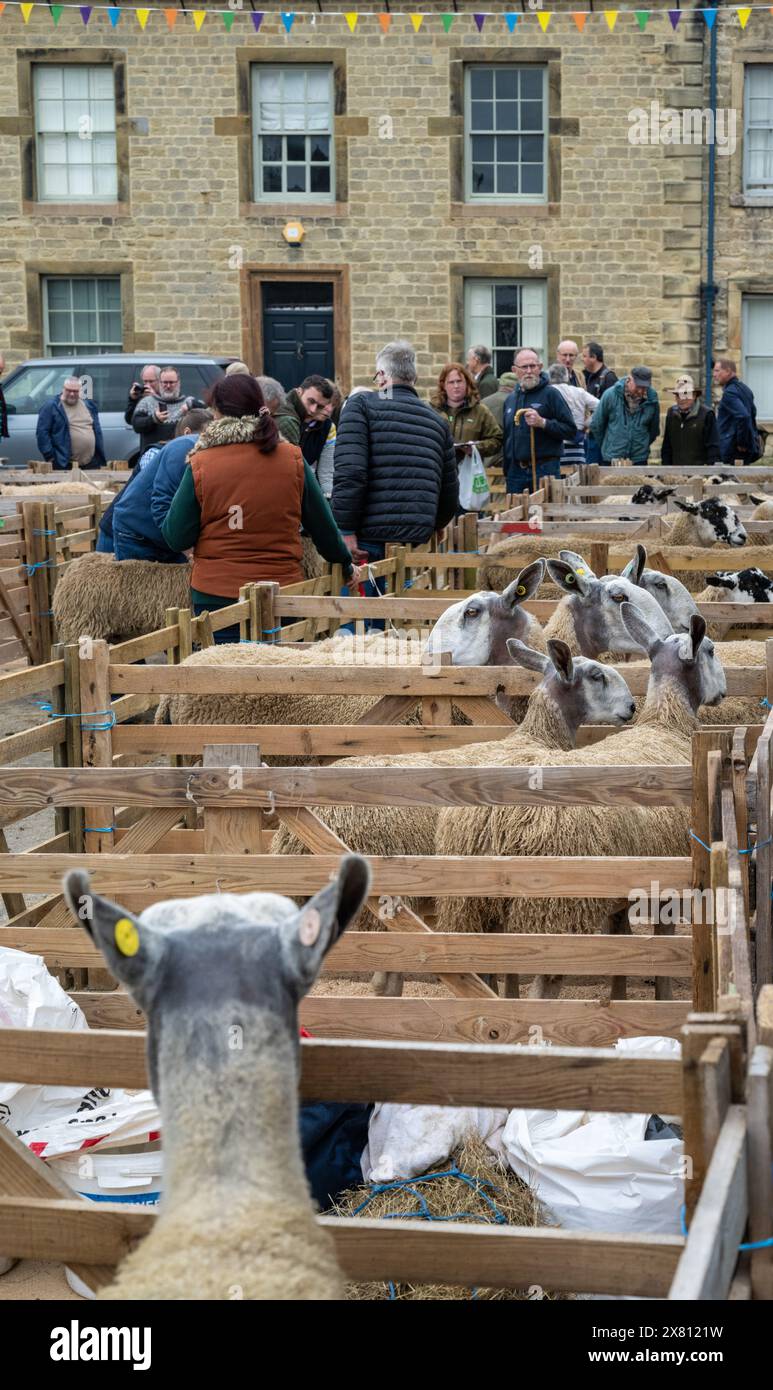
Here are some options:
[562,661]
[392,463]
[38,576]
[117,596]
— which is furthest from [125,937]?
[38,576]

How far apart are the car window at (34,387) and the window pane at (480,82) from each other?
22.6 feet

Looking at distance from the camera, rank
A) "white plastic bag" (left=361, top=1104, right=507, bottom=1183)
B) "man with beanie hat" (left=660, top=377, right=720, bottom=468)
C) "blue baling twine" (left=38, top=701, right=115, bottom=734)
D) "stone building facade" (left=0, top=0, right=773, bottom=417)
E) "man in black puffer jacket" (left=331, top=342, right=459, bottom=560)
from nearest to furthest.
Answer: "white plastic bag" (left=361, top=1104, right=507, bottom=1183) → "blue baling twine" (left=38, top=701, right=115, bottom=734) → "man in black puffer jacket" (left=331, top=342, right=459, bottom=560) → "man with beanie hat" (left=660, top=377, right=720, bottom=468) → "stone building facade" (left=0, top=0, right=773, bottom=417)

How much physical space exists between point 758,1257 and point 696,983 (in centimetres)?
168

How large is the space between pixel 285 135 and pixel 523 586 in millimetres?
17433

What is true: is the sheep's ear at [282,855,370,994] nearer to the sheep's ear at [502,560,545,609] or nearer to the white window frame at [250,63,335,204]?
the sheep's ear at [502,560,545,609]

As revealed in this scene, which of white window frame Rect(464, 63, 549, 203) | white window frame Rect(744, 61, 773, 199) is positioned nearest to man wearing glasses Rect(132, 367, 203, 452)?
white window frame Rect(464, 63, 549, 203)

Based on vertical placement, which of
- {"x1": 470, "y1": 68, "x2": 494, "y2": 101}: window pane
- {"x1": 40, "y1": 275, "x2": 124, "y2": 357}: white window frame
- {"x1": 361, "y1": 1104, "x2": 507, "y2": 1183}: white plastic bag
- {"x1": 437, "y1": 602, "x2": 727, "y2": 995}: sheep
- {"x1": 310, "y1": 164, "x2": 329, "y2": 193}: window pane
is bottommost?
{"x1": 361, "y1": 1104, "x2": 507, "y2": 1183}: white plastic bag

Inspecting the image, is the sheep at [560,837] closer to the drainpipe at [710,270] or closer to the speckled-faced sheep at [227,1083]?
the speckled-faced sheep at [227,1083]

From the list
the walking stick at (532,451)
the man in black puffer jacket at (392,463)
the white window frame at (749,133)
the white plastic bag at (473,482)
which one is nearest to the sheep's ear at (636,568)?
the man in black puffer jacket at (392,463)

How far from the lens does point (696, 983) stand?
3.88 metres

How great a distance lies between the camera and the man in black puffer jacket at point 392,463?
8.43m

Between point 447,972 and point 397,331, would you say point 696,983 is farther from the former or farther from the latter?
point 397,331

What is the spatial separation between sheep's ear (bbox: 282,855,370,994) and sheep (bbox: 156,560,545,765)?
4250 millimetres

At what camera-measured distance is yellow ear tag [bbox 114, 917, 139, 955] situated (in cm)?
215
